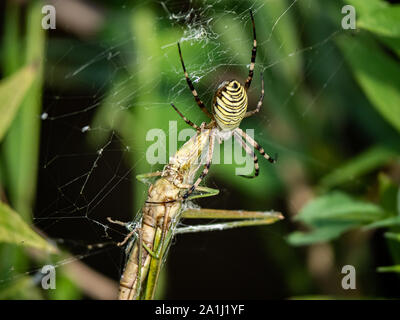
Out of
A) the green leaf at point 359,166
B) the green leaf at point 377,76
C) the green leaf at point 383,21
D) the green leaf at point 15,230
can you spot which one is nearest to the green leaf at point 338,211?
the green leaf at point 359,166

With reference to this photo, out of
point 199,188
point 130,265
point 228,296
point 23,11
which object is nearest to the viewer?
point 130,265

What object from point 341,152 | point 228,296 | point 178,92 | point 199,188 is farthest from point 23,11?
point 228,296

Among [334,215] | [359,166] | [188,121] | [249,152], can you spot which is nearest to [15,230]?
[188,121]

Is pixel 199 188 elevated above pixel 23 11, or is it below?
below

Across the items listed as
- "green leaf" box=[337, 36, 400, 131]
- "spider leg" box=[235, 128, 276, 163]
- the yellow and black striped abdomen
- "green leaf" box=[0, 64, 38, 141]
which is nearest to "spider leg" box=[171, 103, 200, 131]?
the yellow and black striped abdomen

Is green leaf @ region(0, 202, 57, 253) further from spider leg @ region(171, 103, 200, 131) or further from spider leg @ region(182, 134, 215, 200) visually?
spider leg @ region(171, 103, 200, 131)

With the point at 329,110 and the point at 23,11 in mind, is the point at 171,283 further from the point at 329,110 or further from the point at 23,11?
the point at 23,11
